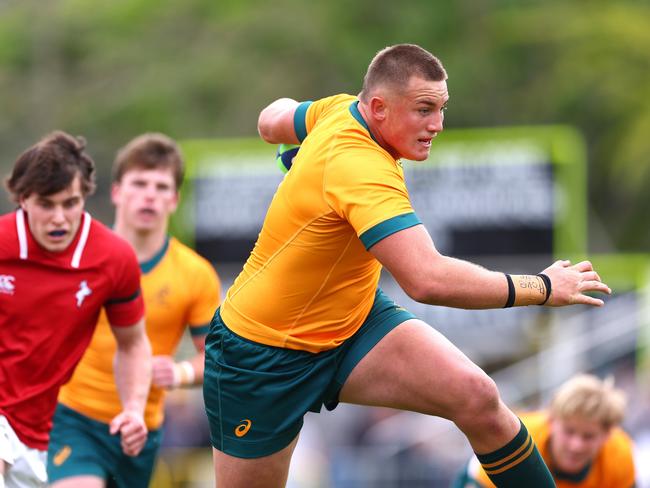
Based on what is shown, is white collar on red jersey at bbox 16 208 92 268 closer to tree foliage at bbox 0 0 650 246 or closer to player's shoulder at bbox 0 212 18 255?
player's shoulder at bbox 0 212 18 255

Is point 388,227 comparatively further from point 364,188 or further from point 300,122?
point 300,122

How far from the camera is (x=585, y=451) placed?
7.07 metres

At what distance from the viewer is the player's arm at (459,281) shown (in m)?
5.04

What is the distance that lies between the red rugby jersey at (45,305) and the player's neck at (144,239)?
116 centimetres

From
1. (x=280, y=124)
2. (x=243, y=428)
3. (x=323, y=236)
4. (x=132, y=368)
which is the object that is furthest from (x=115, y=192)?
(x=323, y=236)

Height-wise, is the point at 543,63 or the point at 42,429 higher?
the point at 42,429

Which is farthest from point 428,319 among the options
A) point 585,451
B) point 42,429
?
point 42,429

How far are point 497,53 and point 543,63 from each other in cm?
86

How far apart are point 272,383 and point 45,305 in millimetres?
1152

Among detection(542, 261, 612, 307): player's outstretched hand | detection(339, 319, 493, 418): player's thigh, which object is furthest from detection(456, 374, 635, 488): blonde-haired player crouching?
detection(542, 261, 612, 307): player's outstretched hand

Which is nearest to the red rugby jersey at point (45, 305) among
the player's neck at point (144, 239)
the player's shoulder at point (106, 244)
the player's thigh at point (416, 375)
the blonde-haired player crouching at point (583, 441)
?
the player's shoulder at point (106, 244)

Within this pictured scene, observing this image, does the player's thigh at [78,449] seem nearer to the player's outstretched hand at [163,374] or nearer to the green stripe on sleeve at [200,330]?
the player's outstretched hand at [163,374]

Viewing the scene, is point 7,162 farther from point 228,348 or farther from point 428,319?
point 228,348

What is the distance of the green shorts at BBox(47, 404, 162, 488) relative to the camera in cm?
707
